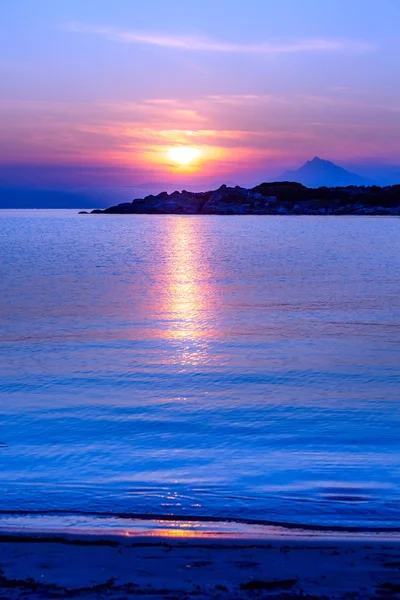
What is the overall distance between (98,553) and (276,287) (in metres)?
23.5

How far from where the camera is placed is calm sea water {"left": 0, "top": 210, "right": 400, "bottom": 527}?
662 cm

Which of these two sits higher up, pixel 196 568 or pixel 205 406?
pixel 205 406

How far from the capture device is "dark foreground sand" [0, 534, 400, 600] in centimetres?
443

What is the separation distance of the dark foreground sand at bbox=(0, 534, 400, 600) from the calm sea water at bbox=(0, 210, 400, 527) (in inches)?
35.7

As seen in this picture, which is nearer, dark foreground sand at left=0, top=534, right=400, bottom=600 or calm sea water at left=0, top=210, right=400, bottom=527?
dark foreground sand at left=0, top=534, right=400, bottom=600

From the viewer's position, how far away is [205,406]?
10594mm

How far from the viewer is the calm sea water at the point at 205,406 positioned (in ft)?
21.7

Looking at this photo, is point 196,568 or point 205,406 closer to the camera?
point 196,568

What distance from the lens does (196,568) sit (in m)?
4.79

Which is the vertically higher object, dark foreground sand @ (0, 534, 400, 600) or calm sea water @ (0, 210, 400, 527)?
calm sea water @ (0, 210, 400, 527)

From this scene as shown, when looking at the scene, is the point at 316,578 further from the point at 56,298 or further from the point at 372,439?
the point at 56,298

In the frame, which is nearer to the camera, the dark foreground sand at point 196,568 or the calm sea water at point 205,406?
the dark foreground sand at point 196,568

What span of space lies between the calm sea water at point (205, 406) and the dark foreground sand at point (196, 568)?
0.91 metres

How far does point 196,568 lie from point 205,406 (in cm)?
581
